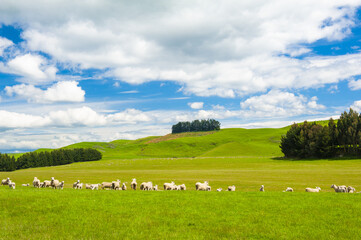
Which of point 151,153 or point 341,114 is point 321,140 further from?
point 151,153

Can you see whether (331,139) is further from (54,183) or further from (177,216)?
(177,216)

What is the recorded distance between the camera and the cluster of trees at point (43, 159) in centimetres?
10983

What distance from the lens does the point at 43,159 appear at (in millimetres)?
123312

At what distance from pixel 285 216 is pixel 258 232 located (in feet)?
10.1

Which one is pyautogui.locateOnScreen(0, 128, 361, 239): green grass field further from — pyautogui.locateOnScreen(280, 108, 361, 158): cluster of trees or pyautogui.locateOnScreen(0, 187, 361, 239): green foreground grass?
pyautogui.locateOnScreen(280, 108, 361, 158): cluster of trees

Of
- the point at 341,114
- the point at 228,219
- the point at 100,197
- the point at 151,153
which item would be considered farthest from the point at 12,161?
the point at 341,114

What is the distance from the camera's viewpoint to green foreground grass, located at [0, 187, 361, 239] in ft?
41.1

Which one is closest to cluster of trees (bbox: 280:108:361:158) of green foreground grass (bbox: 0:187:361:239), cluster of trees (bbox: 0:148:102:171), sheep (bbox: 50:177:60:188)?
green foreground grass (bbox: 0:187:361:239)

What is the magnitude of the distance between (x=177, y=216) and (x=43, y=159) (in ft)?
417

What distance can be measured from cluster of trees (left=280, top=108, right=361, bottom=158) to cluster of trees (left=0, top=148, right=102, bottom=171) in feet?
355

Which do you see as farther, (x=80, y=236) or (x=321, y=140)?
(x=321, y=140)

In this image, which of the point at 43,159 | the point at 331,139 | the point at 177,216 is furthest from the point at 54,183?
the point at 43,159

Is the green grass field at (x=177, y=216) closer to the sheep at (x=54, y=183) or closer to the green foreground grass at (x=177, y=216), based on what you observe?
the green foreground grass at (x=177, y=216)

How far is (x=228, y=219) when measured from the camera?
14461 mm
